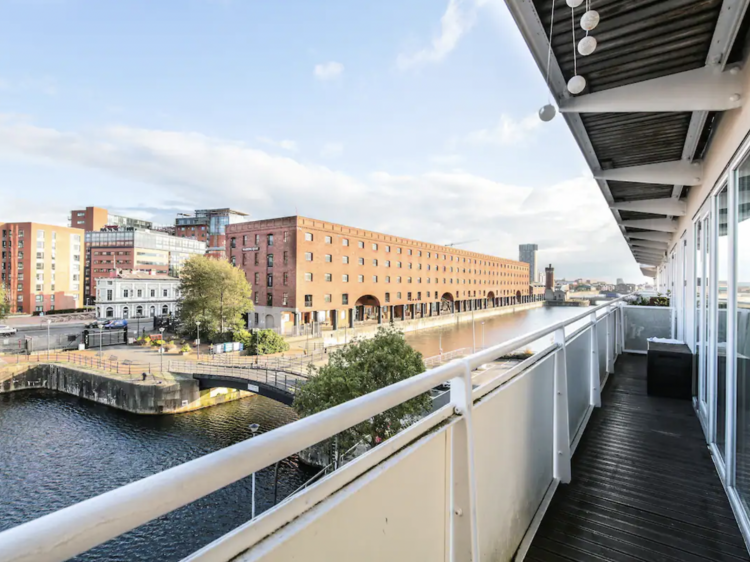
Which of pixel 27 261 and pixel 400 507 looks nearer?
pixel 400 507

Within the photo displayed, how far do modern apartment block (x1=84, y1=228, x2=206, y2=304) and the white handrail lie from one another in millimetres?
63712

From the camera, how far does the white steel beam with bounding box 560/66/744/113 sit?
2600 mm

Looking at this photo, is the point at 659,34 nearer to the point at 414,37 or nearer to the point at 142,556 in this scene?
the point at 414,37

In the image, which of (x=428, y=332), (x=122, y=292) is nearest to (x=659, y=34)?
(x=428, y=332)

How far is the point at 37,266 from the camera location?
50594 millimetres

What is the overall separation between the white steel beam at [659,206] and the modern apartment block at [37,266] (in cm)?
6397

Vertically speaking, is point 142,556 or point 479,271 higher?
point 479,271

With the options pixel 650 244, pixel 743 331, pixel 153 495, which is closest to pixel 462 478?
pixel 153 495

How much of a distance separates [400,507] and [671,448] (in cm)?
339

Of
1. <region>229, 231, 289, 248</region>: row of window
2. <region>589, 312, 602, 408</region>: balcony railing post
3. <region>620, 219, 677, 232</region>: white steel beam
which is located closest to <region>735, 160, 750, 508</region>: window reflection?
<region>589, 312, 602, 408</region>: balcony railing post

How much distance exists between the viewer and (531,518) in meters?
2.21

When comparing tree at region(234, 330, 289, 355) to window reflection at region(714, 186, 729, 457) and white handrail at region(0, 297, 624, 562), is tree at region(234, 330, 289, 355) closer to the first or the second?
window reflection at region(714, 186, 729, 457)

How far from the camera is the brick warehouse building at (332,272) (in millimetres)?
29000

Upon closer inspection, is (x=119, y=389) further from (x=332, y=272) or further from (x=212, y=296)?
(x=332, y=272)
